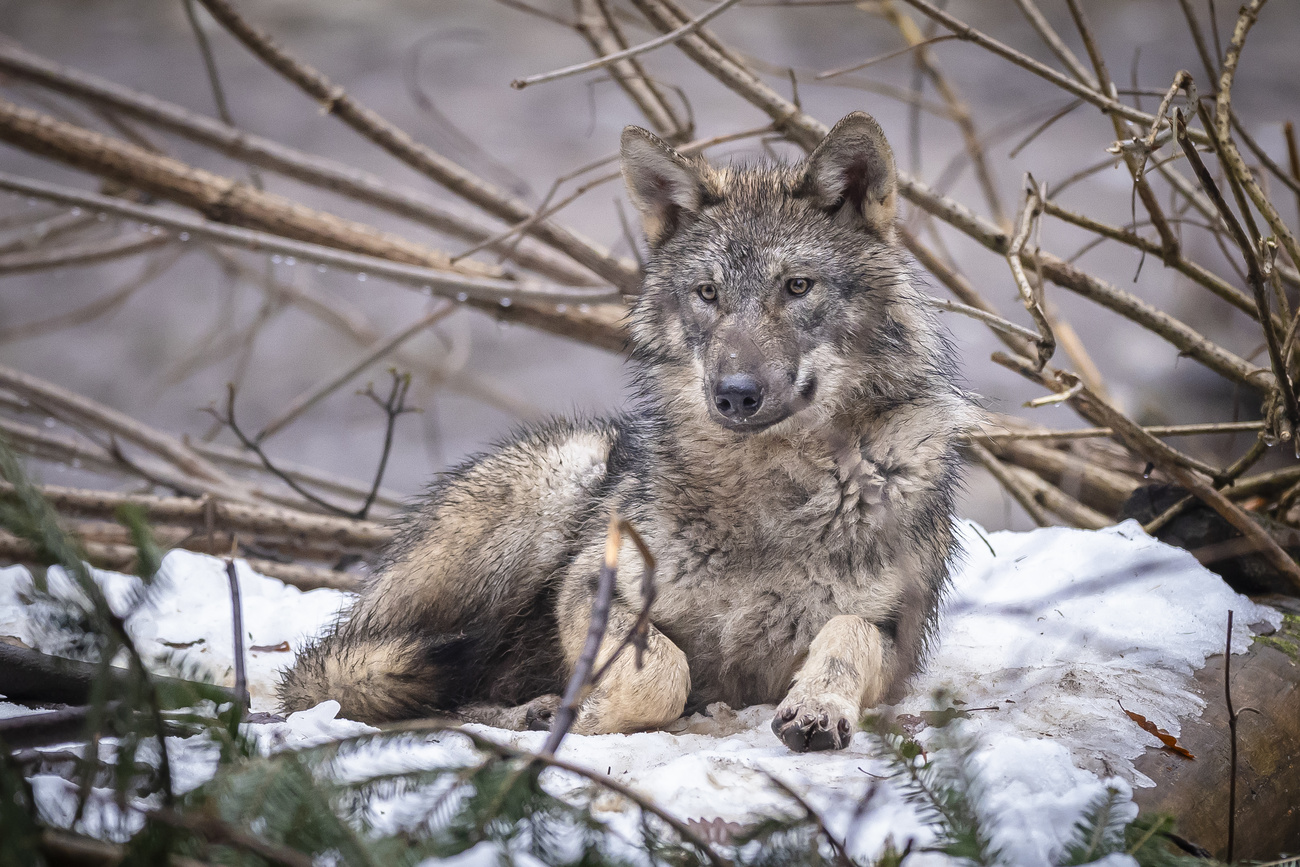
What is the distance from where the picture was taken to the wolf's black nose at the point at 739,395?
2.55m

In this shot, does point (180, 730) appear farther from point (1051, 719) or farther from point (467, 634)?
point (1051, 719)

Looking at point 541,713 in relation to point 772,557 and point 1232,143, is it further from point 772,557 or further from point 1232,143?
point 1232,143

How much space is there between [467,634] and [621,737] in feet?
3.03

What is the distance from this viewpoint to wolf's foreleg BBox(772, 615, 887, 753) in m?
2.29

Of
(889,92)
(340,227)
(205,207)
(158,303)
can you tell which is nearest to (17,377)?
(205,207)

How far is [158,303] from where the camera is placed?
13.0 meters

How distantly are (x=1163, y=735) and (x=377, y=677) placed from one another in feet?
7.25

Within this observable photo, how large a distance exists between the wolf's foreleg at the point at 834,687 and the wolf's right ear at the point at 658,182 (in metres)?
1.48

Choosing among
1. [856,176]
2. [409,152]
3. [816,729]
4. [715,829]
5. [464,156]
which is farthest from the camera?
[464,156]

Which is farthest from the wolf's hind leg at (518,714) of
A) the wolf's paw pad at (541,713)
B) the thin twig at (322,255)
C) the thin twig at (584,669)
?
the thin twig at (322,255)

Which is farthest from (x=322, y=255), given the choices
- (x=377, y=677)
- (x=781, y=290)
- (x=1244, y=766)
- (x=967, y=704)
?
(x=1244, y=766)

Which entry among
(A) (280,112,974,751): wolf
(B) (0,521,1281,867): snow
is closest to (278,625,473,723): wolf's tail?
(A) (280,112,974,751): wolf

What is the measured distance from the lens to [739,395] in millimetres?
2547

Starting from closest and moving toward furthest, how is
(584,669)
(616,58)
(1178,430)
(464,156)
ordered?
(584,669) < (616,58) < (1178,430) < (464,156)
